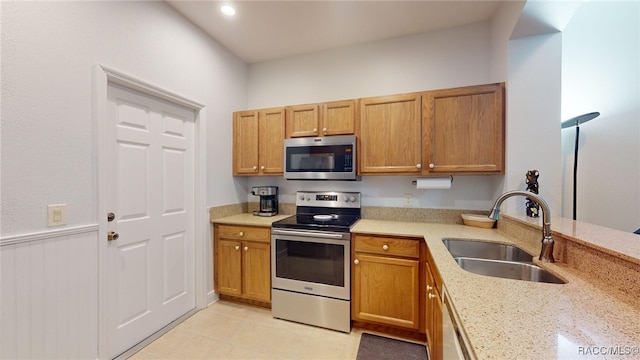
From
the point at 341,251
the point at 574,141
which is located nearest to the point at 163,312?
the point at 341,251

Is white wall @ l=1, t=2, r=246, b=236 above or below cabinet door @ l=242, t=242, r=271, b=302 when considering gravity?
above

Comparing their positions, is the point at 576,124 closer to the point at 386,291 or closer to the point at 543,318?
the point at 386,291

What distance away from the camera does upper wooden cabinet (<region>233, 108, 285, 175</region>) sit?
2576 millimetres

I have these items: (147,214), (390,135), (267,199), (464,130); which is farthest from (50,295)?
(464,130)

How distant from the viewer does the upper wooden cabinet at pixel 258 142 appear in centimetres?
258

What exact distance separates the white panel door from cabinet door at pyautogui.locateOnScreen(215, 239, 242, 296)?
25cm

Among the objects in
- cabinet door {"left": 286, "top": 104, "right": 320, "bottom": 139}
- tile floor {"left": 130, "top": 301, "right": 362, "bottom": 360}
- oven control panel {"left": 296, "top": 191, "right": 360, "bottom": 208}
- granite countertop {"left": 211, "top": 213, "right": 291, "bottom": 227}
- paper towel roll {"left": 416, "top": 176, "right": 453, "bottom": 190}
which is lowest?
tile floor {"left": 130, "top": 301, "right": 362, "bottom": 360}

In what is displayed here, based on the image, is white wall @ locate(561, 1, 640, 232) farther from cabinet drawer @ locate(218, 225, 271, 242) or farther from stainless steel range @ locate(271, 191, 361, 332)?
cabinet drawer @ locate(218, 225, 271, 242)

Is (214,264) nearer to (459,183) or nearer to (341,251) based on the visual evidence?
(341,251)

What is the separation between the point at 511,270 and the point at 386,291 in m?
0.89

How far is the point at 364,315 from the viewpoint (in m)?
1.96

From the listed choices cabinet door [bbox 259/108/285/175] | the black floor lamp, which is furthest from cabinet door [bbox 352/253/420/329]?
the black floor lamp

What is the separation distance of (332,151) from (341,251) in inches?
36.6

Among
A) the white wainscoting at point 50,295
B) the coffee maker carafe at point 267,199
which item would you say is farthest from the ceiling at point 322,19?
the white wainscoting at point 50,295
